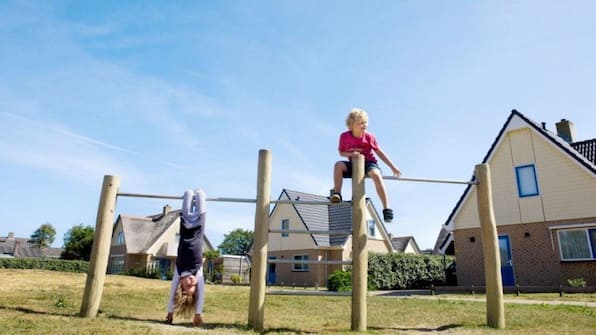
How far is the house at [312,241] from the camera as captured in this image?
92.4ft

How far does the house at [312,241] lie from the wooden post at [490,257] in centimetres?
2085

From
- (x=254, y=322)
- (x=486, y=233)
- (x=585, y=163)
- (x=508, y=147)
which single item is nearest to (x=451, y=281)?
(x=508, y=147)

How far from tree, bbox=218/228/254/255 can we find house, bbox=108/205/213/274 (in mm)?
50794

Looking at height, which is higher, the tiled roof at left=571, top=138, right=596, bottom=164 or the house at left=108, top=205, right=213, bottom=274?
the tiled roof at left=571, top=138, right=596, bottom=164

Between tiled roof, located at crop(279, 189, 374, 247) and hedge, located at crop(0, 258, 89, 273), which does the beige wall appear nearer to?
tiled roof, located at crop(279, 189, 374, 247)

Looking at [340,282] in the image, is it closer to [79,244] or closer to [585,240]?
[585,240]

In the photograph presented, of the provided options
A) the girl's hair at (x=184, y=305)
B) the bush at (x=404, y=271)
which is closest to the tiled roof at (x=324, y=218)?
the bush at (x=404, y=271)

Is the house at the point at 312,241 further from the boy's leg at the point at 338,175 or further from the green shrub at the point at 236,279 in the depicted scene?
the boy's leg at the point at 338,175

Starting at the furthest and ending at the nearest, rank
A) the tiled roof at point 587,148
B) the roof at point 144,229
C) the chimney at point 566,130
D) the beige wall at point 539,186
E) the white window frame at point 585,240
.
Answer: the roof at point 144,229, the chimney at point 566,130, the tiled roof at point 587,148, the beige wall at point 539,186, the white window frame at point 585,240

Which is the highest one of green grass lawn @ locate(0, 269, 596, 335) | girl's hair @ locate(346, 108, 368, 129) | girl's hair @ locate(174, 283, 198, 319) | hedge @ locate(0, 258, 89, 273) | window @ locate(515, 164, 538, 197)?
window @ locate(515, 164, 538, 197)

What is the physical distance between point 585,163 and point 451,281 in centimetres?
1107

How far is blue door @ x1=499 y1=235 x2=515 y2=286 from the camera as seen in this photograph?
18906 millimetres

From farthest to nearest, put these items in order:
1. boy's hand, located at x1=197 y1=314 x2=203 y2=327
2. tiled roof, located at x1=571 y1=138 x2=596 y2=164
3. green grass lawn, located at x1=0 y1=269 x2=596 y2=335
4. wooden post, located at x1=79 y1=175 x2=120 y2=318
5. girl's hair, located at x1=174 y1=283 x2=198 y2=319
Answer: tiled roof, located at x1=571 y1=138 x2=596 y2=164
wooden post, located at x1=79 y1=175 x2=120 y2=318
girl's hair, located at x1=174 y1=283 x2=198 y2=319
boy's hand, located at x1=197 y1=314 x2=203 y2=327
green grass lawn, located at x1=0 y1=269 x2=596 y2=335

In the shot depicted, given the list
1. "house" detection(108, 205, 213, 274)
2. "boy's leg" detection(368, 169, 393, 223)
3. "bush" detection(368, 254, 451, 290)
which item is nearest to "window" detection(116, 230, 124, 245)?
"house" detection(108, 205, 213, 274)
